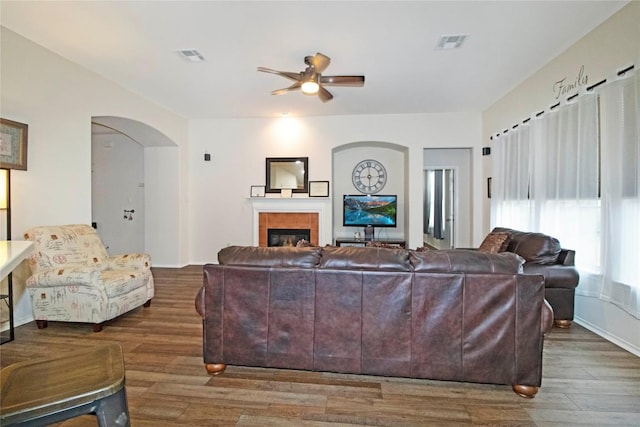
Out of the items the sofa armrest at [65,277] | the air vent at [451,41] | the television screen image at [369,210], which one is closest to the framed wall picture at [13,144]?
the sofa armrest at [65,277]

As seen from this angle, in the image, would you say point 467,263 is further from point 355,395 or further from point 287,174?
point 287,174

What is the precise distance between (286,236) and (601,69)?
4.88 metres

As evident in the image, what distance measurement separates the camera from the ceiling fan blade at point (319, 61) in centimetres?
323

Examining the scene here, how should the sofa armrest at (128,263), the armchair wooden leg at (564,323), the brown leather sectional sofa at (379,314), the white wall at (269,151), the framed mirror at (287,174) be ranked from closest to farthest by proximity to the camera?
the brown leather sectional sofa at (379,314), the armchair wooden leg at (564,323), the sofa armrest at (128,263), the white wall at (269,151), the framed mirror at (287,174)

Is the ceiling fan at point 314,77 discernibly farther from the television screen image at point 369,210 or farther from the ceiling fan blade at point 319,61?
the television screen image at point 369,210

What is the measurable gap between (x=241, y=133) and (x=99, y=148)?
2910 millimetres

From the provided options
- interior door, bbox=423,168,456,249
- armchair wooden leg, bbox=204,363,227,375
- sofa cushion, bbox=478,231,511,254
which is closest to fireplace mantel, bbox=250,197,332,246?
interior door, bbox=423,168,456,249

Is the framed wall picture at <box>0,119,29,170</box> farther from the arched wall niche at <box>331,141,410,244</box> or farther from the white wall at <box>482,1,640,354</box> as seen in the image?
the white wall at <box>482,1,640,354</box>

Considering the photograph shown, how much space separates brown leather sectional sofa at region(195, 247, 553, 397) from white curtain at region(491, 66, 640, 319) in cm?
135

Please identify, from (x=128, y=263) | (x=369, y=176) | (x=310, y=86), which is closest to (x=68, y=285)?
(x=128, y=263)

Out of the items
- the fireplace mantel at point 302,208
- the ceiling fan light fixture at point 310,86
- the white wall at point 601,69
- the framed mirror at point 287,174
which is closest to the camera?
the white wall at point 601,69

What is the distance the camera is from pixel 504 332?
6.27 ft

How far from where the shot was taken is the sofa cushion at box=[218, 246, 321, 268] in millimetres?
2119

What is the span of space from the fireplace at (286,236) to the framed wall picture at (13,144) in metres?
3.67
